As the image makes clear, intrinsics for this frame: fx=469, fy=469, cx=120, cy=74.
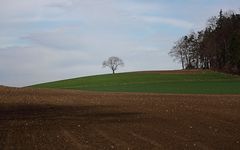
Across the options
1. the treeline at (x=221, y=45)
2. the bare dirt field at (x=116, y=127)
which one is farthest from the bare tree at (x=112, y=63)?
the bare dirt field at (x=116, y=127)

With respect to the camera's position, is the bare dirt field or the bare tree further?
the bare tree

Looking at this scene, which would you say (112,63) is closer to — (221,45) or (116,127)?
(221,45)

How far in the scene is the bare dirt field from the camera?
11.8 meters

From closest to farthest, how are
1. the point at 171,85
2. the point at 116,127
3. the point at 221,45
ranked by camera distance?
1. the point at 116,127
2. the point at 171,85
3. the point at 221,45

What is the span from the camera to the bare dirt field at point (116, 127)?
1184 cm

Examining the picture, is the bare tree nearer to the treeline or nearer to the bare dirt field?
the treeline

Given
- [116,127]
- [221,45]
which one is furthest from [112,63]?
[116,127]

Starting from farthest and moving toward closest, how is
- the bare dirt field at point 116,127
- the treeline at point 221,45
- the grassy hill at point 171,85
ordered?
the treeline at point 221,45
the grassy hill at point 171,85
the bare dirt field at point 116,127

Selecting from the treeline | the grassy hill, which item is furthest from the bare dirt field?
the treeline

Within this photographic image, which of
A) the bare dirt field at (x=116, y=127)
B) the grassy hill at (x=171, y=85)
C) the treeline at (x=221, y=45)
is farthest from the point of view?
the treeline at (x=221, y=45)

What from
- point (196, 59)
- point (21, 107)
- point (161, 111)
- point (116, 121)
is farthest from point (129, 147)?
point (196, 59)

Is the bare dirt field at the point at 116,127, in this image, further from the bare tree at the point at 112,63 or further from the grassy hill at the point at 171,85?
the bare tree at the point at 112,63

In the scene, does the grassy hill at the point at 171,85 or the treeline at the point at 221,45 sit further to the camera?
the treeline at the point at 221,45

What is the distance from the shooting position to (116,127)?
47.2 ft
